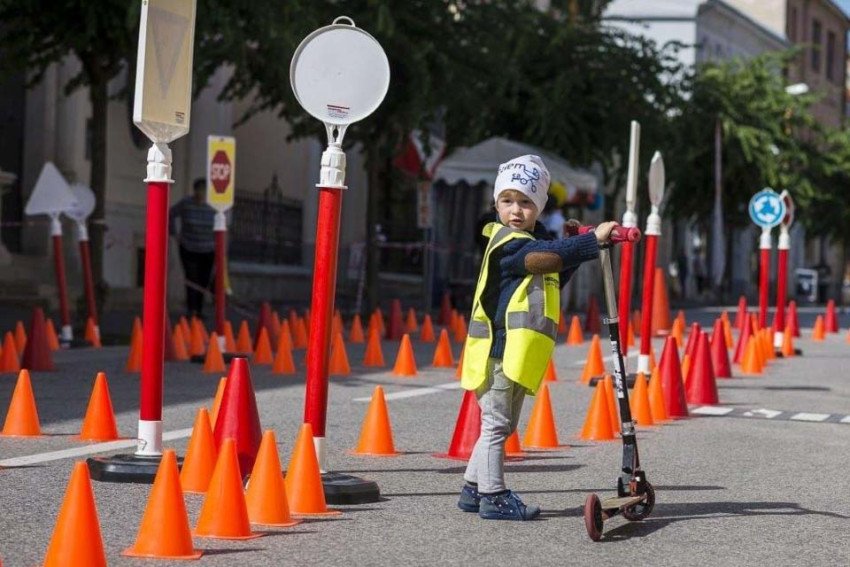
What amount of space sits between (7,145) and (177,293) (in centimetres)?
413

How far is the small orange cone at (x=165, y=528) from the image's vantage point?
20.6ft

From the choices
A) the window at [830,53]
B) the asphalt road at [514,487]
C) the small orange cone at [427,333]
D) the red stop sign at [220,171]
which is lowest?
the asphalt road at [514,487]

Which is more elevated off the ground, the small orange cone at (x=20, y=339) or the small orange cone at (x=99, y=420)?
the small orange cone at (x=20, y=339)

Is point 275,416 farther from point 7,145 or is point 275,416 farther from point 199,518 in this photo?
point 7,145

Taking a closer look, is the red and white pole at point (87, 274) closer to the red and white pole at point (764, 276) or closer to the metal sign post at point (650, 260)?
the metal sign post at point (650, 260)

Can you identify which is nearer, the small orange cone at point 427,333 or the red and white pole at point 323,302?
the red and white pole at point 323,302

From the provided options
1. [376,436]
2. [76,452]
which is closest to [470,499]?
[376,436]

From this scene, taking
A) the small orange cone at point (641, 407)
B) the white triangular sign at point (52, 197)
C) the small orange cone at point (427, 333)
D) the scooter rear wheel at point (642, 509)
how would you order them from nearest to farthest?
1. the scooter rear wheel at point (642, 509)
2. the small orange cone at point (641, 407)
3. the white triangular sign at point (52, 197)
4. the small orange cone at point (427, 333)

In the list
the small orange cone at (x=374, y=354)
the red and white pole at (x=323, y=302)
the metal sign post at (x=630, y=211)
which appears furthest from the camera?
the small orange cone at (x=374, y=354)

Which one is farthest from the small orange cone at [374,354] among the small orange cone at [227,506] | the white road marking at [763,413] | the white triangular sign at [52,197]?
the small orange cone at [227,506]

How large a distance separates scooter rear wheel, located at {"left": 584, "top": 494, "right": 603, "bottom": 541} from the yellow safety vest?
0.66 metres

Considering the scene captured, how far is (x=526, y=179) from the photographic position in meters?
7.42

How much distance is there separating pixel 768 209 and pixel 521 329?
1508 centimetres

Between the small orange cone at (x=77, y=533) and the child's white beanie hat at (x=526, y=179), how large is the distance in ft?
7.71
